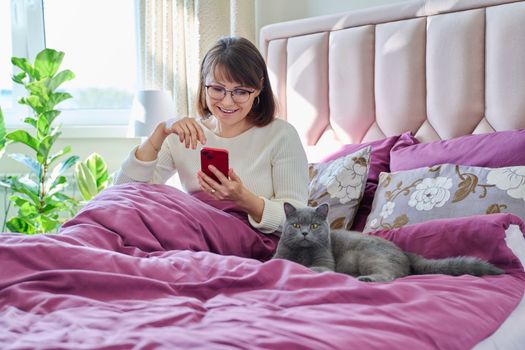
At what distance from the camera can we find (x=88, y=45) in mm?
4129

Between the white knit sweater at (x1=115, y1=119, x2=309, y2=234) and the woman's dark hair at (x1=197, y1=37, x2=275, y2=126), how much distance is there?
51 millimetres

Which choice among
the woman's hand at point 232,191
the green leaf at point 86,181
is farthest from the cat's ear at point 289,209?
the green leaf at point 86,181

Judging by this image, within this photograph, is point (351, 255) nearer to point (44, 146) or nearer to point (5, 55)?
point (44, 146)

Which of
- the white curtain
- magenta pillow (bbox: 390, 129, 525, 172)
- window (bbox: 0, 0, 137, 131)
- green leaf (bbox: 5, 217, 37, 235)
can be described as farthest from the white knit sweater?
window (bbox: 0, 0, 137, 131)

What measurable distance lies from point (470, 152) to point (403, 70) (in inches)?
23.2

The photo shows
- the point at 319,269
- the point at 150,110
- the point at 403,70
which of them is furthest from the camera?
the point at 150,110

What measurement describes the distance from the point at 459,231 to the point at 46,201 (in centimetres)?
257

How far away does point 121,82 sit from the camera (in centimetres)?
418

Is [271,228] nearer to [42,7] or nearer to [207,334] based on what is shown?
[207,334]

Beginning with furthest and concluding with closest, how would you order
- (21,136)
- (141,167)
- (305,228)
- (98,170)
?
(98,170)
(21,136)
(141,167)
(305,228)

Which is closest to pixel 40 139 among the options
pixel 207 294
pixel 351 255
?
pixel 351 255

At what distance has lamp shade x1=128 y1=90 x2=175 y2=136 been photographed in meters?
3.23

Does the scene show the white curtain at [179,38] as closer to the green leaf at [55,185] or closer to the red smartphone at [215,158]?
the green leaf at [55,185]

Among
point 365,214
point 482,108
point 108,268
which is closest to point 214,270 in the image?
point 108,268
